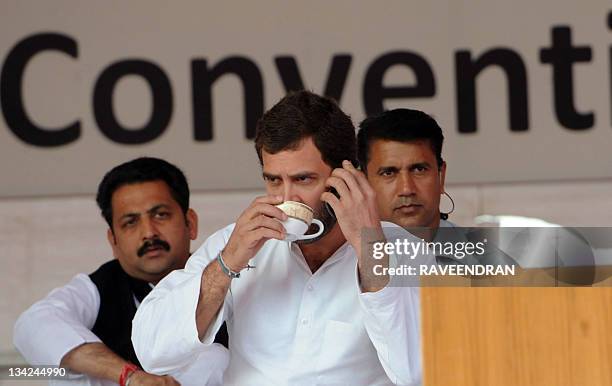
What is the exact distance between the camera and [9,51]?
14.0 feet

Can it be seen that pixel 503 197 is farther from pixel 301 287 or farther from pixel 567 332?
pixel 567 332

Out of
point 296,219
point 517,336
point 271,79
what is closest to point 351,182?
point 296,219

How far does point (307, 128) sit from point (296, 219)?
0.69ft

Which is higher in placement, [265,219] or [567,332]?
[265,219]

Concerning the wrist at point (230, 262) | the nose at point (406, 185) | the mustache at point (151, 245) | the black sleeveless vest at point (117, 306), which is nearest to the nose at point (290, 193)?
the wrist at point (230, 262)

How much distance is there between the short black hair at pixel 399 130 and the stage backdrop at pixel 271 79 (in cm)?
119

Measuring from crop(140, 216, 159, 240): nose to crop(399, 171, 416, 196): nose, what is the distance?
665 mm

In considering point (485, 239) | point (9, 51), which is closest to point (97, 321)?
point (485, 239)

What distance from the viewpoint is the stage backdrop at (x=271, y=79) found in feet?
13.5

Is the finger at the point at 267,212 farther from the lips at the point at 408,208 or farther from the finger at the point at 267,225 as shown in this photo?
the lips at the point at 408,208

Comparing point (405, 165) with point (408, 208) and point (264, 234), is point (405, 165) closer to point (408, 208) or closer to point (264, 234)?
point (408, 208)

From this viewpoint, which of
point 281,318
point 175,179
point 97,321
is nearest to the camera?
point 281,318

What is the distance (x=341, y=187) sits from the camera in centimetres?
210

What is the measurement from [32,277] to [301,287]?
216 cm
